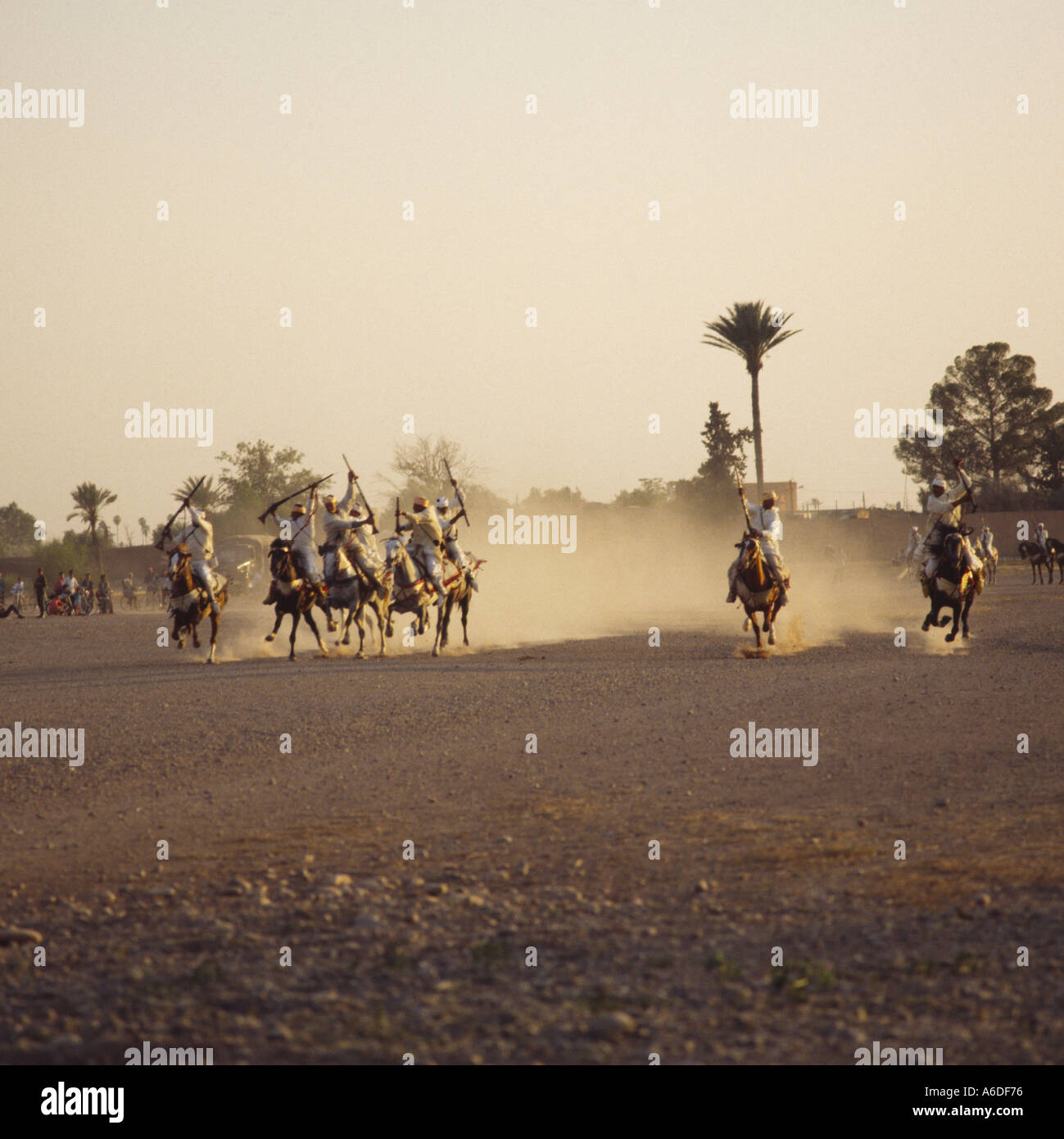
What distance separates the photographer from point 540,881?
713 cm

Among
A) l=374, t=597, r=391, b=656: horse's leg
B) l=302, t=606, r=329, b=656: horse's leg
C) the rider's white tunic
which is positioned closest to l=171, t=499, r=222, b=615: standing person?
the rider's white tunic

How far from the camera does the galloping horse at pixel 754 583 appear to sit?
861 inches

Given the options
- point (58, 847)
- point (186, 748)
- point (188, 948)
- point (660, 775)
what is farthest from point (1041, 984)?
point (186, 748)

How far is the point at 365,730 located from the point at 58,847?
17.8ft

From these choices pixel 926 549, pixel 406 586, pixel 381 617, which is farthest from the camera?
pixel 381 617

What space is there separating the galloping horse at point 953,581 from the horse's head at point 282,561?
11.3m

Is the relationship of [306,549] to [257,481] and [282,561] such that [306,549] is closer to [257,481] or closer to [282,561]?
[282,561]

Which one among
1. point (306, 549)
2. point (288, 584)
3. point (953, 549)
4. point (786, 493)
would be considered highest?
point (786, 493)

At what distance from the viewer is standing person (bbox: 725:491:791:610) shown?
22.2 metres

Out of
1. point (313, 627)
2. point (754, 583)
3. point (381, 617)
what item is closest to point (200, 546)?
point (313, 627)

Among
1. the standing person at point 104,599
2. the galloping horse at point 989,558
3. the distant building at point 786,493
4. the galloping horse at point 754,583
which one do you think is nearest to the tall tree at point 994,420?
the distant building at point 786,493

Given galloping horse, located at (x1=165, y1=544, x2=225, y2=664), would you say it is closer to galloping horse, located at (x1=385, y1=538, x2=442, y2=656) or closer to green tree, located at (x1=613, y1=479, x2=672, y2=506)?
galloping horse, located at (x1=385, y1=538, x2=442, y2=656)

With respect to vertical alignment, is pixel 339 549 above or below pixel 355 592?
above

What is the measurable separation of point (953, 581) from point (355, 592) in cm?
1079
